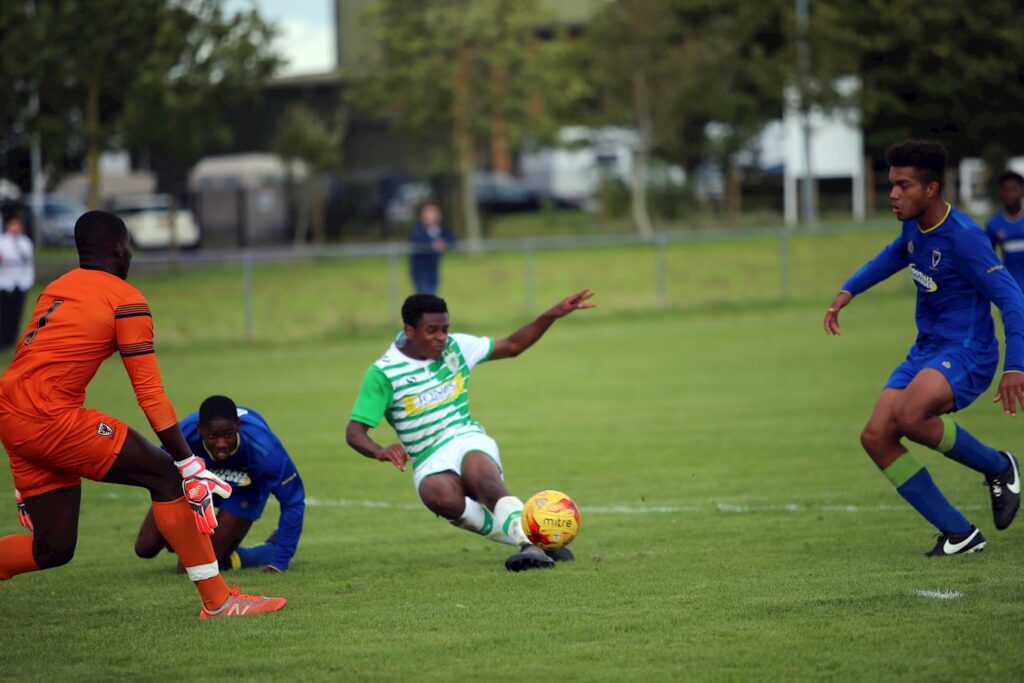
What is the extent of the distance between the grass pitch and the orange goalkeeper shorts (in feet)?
2.55

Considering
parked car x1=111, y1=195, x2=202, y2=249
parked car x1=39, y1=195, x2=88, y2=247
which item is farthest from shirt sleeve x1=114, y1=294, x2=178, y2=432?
parked car x1=111, y1=195, x2=202, y2=249

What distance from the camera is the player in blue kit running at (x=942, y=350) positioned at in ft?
24.3

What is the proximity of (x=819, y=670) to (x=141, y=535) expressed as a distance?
471cm

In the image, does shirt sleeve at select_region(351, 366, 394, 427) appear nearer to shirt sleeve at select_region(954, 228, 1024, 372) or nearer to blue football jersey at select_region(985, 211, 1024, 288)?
shirt sleeve at select_region(954, 228, 1024, 372)

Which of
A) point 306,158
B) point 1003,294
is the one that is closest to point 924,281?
point 1003,294

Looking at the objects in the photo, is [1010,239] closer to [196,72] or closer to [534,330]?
[534,330]

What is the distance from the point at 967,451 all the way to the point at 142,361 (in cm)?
454

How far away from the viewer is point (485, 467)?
8.02 meters

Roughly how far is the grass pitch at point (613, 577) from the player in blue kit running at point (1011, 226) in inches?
62.4

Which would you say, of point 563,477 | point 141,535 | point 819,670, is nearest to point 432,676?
point 819,670

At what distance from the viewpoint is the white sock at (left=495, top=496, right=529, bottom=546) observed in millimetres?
7719

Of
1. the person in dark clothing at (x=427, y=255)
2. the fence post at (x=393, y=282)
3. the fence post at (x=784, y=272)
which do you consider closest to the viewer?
the person in dark clothing at (x=427, y=255)

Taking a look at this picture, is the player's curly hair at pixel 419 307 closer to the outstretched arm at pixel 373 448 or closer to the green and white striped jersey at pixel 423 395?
the green and white striped jersey at pixel 423 395

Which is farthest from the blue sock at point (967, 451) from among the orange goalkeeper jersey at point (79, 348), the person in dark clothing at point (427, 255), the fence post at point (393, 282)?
the fence post at point (393, 282)
